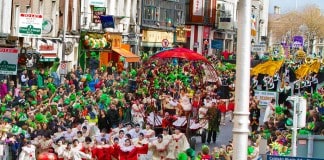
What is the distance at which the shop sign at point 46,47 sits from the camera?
46.3 metres

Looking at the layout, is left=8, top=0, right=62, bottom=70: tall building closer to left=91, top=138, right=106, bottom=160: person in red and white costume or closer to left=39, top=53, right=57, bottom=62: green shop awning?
left=39, top=53, right=57, bottom=62: green shop awning

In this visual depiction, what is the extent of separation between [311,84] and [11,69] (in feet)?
69.4

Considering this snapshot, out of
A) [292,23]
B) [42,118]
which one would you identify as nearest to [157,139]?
[42,118]

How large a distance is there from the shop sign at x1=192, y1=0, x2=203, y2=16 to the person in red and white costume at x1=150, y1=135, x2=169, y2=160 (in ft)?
218

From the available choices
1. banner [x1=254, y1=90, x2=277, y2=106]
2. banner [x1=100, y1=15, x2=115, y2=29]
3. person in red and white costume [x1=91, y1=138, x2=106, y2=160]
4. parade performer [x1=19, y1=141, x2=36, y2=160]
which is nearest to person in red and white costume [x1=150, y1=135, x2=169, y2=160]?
person in red and white costume [x1=91, y1=138, x2=106, y2=160]

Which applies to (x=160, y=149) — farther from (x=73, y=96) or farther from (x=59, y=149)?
(x=73, y=96)

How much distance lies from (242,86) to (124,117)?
2196 cm

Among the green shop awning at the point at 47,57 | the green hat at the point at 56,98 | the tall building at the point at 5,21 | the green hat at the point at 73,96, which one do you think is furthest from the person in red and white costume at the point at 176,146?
the green shop awning at the point at 47,57

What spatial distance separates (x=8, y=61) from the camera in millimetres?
30781

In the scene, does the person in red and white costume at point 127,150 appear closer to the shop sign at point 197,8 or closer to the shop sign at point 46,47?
the shop sign at point 46,47

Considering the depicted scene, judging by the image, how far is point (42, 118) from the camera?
27891 mm

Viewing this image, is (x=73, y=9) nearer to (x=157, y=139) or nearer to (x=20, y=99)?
(x=20, y=99)

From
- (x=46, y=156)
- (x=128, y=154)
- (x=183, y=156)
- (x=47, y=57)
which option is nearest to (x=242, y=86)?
(x=183, y=156)

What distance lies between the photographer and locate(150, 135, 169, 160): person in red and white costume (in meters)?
25.4
